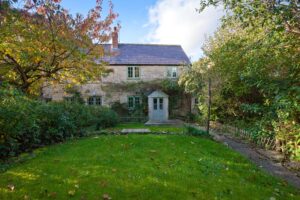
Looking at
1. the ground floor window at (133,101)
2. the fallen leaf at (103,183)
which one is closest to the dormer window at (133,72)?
the ground floor window at (133,101)

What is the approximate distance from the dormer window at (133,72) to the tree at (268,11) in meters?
19.0

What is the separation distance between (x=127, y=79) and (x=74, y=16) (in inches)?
500

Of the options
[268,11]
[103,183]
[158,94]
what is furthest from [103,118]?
[268,11]

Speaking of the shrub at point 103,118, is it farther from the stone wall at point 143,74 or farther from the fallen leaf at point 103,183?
the fallen leaf at point 103,183

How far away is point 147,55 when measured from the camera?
27078mm

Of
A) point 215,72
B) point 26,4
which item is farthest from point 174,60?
point 26,4

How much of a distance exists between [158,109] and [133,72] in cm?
484

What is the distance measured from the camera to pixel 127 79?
25.8 m

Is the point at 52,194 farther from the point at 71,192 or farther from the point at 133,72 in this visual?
the point at 133,72

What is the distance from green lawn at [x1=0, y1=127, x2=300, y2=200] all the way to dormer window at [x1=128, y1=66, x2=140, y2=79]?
1718 cm

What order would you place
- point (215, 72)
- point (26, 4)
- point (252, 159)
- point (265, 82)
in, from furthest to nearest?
1. point (215, 72)
2. point (26, 4)
3. point (252, 159)
4. point (265, 82)

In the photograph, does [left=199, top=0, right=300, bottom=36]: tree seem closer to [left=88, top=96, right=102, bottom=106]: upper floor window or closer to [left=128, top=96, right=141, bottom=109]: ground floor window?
[left=128, top=96, right=141, bottom=109]: ground floor window

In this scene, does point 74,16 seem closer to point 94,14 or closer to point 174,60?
point 94,14

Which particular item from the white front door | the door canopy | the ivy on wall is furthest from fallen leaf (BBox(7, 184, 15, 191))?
the ivy on wall
